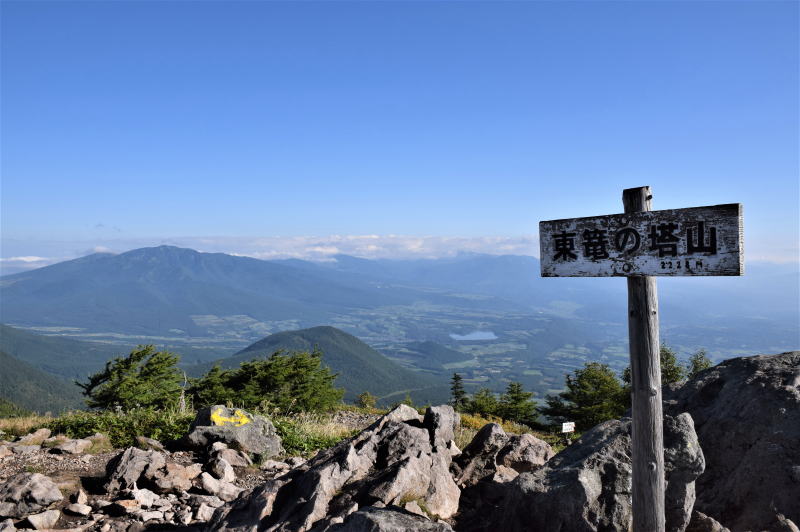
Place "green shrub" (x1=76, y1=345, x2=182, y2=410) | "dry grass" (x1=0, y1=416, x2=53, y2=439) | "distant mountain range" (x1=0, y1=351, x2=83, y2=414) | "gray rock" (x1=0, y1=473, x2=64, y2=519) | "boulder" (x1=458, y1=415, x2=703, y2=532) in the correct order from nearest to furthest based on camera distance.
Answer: "boulder" (x1=458, y1=415, x2=703, y2=532)
"gray rock" (x1=0, y1=473, x2=64, y2=519)
"dry grass" (x1=0, y1=416, x2=53, y2=439)
"green shrub" (x1=76, y1=345, x2=182, y2=410)
"distant mountain range" (x1=0, y1=351, x2=83, y2=414)

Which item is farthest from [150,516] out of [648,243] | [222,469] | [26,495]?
[648,243]

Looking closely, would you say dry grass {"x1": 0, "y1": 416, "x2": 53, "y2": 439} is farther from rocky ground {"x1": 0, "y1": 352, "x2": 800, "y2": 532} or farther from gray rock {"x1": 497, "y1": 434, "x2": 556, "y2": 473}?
gray rock {"x1": 497, "y1": 434, "x2": 556, "y2": 473}

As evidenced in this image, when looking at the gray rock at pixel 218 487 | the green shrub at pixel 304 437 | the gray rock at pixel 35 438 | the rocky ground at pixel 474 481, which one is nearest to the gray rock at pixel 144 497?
the rocky ground at pixel 474 481

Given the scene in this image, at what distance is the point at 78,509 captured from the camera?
7.27 meters

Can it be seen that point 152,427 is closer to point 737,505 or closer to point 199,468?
point 199,468

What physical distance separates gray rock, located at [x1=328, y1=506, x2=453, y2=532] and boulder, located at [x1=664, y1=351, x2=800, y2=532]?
389 centimetres

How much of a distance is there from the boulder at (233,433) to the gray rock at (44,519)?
9.14 ft

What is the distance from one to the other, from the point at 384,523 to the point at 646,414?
9.46 feet

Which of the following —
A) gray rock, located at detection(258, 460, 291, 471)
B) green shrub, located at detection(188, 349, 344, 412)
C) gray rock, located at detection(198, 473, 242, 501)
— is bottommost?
green shrub, located at detection(188, 349, 344, 412)

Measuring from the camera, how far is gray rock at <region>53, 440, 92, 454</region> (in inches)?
376

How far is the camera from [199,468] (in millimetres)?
8789

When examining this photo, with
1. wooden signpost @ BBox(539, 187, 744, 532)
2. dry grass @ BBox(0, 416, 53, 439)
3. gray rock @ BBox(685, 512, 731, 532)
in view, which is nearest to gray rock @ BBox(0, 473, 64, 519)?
dry grass @ BBox(0, 416, 53, 439)

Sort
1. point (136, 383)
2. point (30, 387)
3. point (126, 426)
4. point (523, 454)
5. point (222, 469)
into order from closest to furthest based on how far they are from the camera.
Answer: point (523, 454) < point (222, 469) < point (126, 426) < point (136, 383) < point (30, 387)

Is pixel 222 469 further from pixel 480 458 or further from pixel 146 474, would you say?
pixel 480 458
